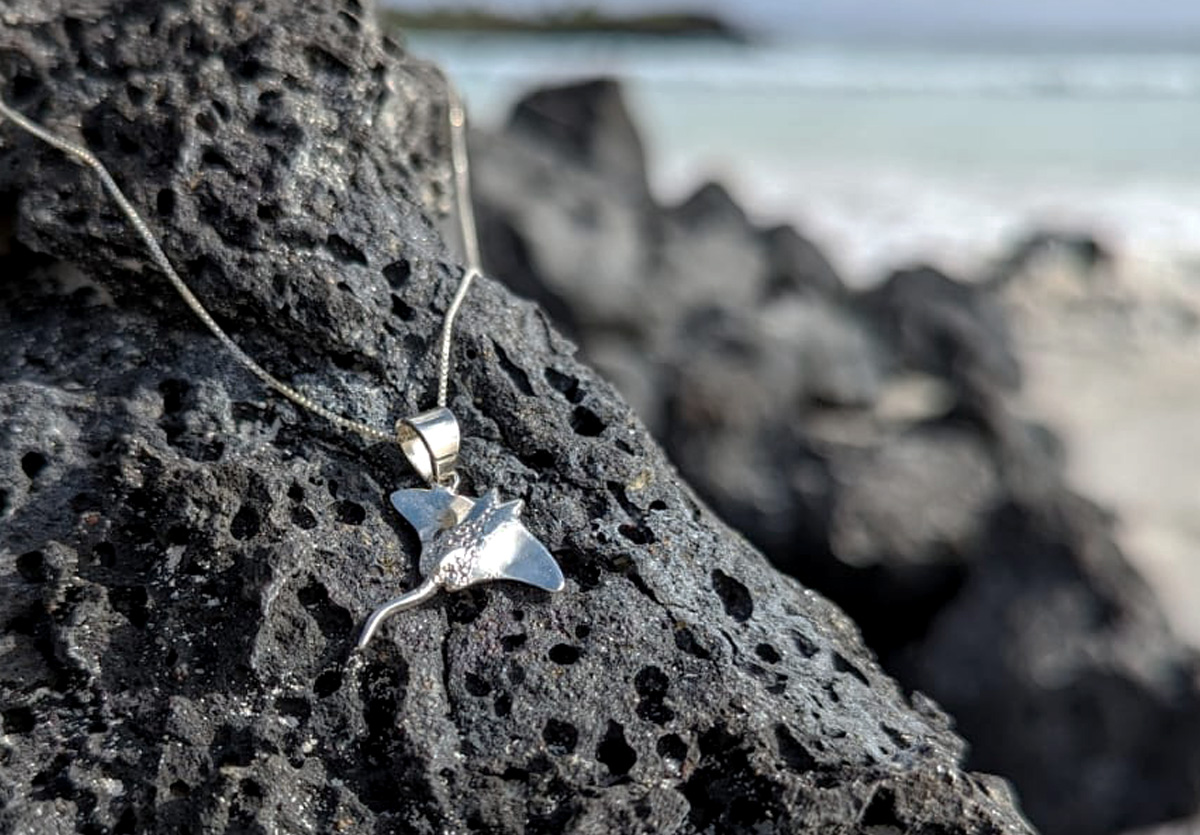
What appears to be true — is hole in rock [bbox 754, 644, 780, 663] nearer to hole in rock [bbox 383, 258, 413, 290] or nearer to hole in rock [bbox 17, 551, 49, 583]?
hole in rock [bbox 383, 258, 413, 290]

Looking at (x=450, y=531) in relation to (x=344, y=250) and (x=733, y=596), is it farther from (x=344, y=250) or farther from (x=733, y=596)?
(x=344, y=250)

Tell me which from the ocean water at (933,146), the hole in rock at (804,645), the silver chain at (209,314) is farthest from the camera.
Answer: the ocean water at (933,146)

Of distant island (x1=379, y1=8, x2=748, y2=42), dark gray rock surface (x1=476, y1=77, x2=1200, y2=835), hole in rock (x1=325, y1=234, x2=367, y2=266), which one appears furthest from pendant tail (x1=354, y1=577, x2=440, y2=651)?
distant island (x1=379, y1=8, x2=748, y2=42)

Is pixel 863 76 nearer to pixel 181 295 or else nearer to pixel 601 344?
pixel 601 344

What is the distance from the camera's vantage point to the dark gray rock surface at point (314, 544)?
1.16 m

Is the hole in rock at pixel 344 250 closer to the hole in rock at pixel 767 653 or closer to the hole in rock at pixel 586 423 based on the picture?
the hole in rock at pixel 586 423

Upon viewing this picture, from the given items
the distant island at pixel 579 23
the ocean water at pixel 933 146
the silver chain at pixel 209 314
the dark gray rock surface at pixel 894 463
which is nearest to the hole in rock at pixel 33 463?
the silver chain at pixel 209 314

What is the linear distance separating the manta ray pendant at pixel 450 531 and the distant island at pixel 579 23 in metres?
25.5

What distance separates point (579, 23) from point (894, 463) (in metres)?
28.6

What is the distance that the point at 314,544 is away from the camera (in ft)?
4.21

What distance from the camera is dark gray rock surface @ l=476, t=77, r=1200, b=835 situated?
276 centimetres

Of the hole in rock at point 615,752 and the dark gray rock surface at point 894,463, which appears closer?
the hole in rock at point 615,752

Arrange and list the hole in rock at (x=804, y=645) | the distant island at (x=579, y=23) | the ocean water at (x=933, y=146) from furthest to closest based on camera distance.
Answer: the distant island at (x=579, y=23), the ocean water at (x=933, y=146), the hole in rock at (x=804, y=645)

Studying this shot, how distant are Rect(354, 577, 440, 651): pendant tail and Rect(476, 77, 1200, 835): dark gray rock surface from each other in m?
1.93
